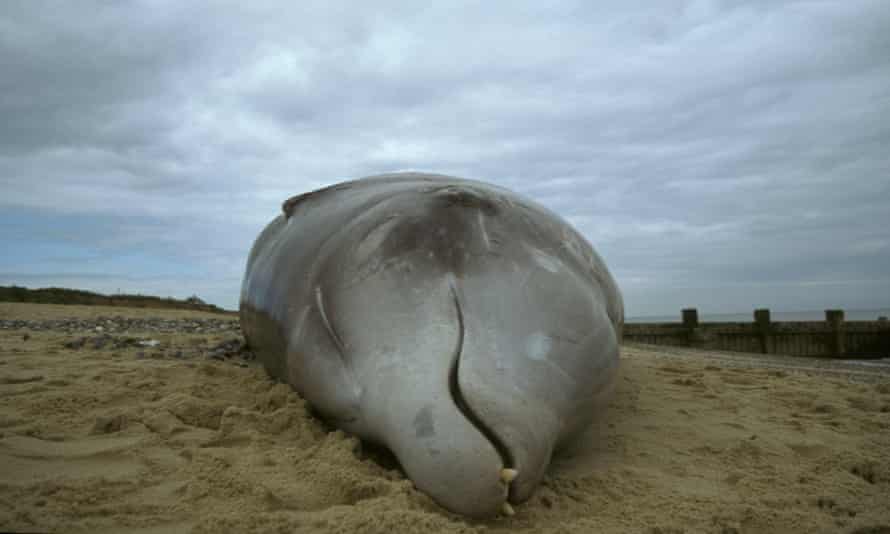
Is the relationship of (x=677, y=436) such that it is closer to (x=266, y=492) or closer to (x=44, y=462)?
(x=266, y=492)

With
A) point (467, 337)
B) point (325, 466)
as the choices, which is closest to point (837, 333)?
point (467, 337)

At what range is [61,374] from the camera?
3.74 m

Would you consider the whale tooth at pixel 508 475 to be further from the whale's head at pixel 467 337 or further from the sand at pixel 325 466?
the sand at pixel 325 466

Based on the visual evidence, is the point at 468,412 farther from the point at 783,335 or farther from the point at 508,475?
the point at 783,335

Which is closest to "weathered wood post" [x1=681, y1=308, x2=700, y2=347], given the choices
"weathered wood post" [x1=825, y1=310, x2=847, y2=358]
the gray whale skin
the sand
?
"weathered wood post" [x1=825, y1=310, x2=847, y2=358]


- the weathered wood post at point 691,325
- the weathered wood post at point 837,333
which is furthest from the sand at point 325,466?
the weathered wood post at point 837,333

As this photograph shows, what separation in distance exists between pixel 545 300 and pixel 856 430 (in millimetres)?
2324

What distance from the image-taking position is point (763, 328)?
57.5ft

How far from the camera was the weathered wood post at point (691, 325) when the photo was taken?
17.0 meters

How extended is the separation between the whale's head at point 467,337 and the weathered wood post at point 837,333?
1762 cm

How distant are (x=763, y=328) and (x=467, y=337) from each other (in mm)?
17712

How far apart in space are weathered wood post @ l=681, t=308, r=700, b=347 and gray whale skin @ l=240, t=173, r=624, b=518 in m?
15.2

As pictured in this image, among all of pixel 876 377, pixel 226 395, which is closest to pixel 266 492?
pixel 226 395

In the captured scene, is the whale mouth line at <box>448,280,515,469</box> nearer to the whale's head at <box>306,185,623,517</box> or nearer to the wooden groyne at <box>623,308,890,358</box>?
the whale's head at <box>306,185,623,517</box>
